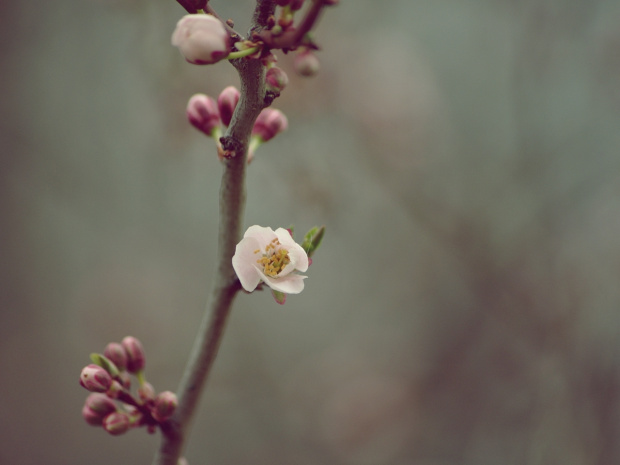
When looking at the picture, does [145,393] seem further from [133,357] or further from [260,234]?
[260,234]

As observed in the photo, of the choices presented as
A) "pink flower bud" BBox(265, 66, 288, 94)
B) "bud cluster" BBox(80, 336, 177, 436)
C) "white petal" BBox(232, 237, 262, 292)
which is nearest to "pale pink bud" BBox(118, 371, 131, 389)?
"bud cluster" BBox(80, 336, 177, 436)

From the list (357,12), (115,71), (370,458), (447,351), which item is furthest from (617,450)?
(115,71)

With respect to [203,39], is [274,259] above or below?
below

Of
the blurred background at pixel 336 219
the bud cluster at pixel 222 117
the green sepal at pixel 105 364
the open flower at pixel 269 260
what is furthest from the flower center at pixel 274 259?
the blurred background at pixel 336 219

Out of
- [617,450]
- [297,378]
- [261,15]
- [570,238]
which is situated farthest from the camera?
[297,378]

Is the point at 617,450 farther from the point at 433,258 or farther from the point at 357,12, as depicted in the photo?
the point at 357,12

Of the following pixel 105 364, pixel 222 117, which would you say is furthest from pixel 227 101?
pixel 105 364

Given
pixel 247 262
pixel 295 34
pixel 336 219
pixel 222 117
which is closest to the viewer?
pixel 295 34
